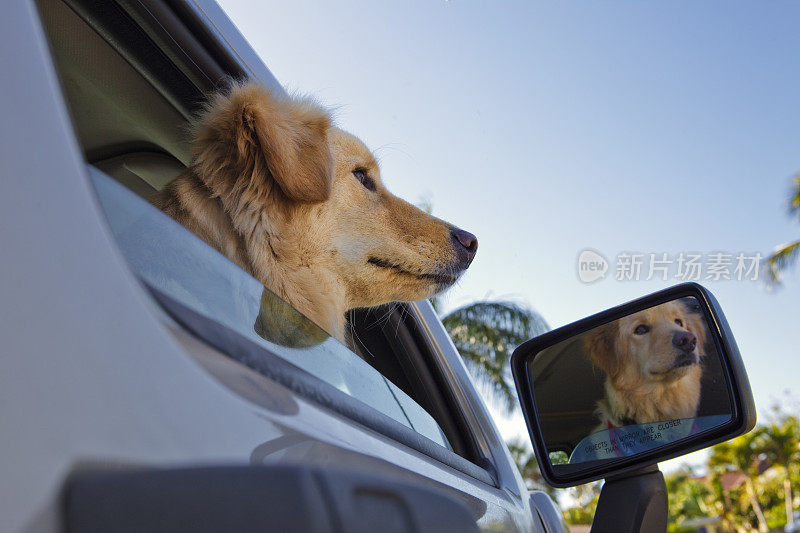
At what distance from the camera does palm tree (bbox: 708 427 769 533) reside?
45.8 meters

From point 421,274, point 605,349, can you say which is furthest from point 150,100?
point 605,349

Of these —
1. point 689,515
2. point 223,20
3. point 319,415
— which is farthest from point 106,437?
point 689,515

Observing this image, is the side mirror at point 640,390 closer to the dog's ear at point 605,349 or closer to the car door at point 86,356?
the dog's ear at point 605,349

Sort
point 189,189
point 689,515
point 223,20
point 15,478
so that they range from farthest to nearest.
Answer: point 689,515 < point 189,189 < point 223,20 < point 15,478

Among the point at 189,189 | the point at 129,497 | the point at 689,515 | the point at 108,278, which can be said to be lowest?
the point at 689,515

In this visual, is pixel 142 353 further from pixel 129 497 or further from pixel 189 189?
pixel 189 189

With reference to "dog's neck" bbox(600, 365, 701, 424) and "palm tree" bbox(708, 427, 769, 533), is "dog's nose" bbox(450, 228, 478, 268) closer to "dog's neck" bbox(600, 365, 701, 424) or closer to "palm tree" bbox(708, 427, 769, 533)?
"dog's neck" bbox(600, 365, 701, 424)

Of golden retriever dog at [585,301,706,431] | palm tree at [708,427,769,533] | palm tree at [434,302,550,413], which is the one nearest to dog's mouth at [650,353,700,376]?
golden retriever dog at [585,301,706,431]

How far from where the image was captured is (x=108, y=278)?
1.79 feet

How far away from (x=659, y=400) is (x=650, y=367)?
11cm

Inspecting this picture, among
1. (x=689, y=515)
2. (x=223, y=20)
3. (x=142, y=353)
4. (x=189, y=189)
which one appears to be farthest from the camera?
(x=689, y=515)

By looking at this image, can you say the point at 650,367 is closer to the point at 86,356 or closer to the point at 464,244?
the point at 464,244

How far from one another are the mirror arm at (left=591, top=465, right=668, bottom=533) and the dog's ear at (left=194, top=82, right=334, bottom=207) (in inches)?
51.1

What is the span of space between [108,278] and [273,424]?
0.65 feet
